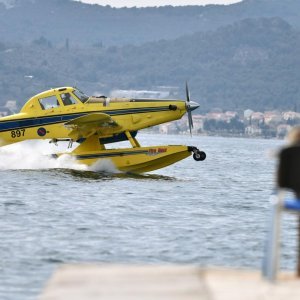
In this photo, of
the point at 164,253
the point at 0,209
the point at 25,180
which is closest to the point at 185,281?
the point at 164,253

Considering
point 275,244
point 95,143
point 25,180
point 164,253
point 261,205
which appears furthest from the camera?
point 95,143

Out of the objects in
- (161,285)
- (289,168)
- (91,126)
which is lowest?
(91,126)

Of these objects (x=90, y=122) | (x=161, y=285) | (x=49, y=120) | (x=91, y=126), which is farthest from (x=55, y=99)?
(x=161, y=285)

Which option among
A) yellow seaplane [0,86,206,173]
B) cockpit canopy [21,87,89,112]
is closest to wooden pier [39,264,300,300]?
yellow seaplane [0,86,206,173]

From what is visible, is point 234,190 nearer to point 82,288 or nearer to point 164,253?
point 164,253

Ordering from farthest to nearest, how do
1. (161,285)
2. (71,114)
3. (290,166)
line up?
(71,114)
(290,166)
(161,285)

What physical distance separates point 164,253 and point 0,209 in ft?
27.2

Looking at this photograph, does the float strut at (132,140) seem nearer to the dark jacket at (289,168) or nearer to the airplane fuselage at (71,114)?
the airplane fuselage at (71,114)

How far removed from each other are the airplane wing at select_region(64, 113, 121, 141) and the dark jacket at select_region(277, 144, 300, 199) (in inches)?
1018

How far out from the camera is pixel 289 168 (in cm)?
873

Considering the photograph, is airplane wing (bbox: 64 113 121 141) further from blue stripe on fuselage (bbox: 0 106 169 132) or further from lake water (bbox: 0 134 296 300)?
lake water (bbox: 0 134 296 300)

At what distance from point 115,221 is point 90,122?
520 inches

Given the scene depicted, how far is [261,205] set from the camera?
28.6 meters

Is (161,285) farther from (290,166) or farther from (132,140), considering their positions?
(132,140)
